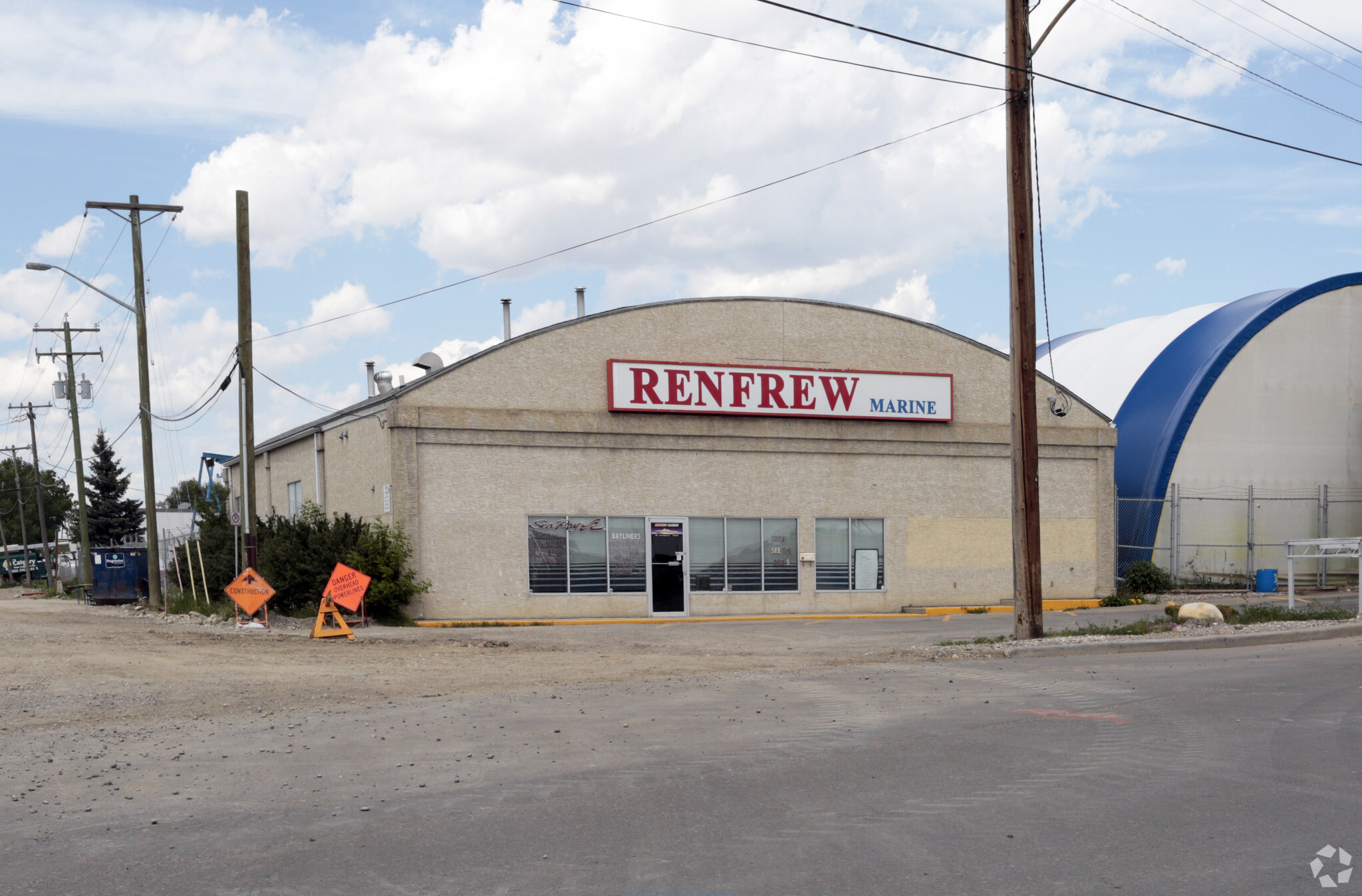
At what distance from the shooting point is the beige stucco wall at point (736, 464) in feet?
78.0

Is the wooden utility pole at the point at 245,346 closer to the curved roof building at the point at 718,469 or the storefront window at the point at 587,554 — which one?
the curved roof building at the point at 718,469

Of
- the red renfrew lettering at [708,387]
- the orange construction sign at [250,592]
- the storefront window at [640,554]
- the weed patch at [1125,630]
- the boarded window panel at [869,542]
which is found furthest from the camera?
the boarded window panel at [869,542]

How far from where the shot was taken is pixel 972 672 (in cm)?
1401

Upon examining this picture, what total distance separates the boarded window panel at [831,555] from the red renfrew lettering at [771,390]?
113 inches

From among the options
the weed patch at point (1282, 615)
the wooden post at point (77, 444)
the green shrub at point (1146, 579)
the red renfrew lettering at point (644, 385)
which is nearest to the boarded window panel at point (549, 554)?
the red renfrew lettering at point (644, 385)

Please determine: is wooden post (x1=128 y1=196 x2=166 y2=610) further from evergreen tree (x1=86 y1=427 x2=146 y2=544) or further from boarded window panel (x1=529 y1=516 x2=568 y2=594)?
evergreen tree (x1=86 y1=427 x2=146 y2=544)

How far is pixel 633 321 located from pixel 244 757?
56.5 feet

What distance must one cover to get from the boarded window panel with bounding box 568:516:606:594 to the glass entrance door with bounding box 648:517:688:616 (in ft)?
3.55

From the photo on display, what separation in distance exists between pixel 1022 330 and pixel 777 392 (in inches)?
372

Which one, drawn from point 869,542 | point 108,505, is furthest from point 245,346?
point 108,505

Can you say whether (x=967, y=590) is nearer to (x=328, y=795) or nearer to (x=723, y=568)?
(x=723, y=568)

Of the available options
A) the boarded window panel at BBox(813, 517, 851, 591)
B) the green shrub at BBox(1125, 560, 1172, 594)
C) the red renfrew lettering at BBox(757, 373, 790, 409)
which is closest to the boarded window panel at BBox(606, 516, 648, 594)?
the red renfrew lettering at BBox(757, 373, 790, 409)

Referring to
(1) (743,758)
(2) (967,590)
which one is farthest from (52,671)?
(2) (967,590)

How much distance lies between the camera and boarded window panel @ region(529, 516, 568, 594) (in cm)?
2422
